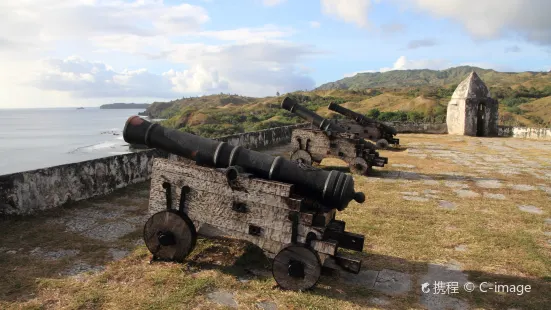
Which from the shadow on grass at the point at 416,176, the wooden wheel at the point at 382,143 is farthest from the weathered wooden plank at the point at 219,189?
the wooden wheel at the point at 382,143

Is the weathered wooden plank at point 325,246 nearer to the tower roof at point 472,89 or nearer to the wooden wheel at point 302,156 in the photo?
the wooden wheel at point 302,156

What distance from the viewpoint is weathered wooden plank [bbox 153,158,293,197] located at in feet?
12.6

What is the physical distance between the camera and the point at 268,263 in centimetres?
428

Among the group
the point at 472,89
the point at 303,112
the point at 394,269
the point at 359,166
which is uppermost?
→ the point at 472,89

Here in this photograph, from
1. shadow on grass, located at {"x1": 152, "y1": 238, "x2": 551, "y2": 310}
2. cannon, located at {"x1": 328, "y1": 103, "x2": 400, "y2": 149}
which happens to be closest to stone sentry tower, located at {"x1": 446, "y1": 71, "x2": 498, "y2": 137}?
cannon, located at {"x1": 328, "y1": 103, "x2": 400, "y2": 149}

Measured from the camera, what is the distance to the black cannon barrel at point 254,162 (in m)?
3.91

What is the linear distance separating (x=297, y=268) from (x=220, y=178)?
1.18 metres

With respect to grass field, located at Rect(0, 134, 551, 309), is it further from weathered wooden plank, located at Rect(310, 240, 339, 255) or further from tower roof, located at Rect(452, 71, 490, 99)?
tower roof, located at Rect(452, 71, 490, 99)

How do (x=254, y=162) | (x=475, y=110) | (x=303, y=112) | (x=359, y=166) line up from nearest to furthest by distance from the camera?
(x=254, y=162) → (x=359, y=166) → (x=303, y=112) → (x=475, y=110)

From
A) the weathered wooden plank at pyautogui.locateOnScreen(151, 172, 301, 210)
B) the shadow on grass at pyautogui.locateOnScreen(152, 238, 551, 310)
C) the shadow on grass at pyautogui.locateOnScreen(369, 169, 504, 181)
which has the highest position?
the weathered wooden plank at pyautogui.locateOnScreen(151, 172, 301, 210)

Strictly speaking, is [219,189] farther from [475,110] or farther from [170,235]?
[475,110]

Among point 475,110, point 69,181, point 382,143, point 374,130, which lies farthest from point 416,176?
point 475,110

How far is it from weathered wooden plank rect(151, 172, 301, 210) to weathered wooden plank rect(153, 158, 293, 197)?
40 millimetres

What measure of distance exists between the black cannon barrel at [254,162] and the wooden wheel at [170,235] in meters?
0.70
